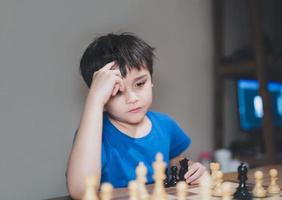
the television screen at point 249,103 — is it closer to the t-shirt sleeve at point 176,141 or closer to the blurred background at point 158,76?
the blurred background at point 158,76

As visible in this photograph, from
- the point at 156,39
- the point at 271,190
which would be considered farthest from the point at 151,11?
the point at 271,190

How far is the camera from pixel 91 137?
0.99 metres

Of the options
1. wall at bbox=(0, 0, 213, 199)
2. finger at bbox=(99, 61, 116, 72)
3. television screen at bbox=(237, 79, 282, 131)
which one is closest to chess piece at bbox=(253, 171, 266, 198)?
finger at bbox=(99, 61, 116, 72)

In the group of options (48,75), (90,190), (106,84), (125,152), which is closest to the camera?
(90,190)

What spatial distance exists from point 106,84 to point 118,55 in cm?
12

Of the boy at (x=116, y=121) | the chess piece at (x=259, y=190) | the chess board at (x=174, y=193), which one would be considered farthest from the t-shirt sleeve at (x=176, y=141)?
the chess piece at (x=259, y=190)

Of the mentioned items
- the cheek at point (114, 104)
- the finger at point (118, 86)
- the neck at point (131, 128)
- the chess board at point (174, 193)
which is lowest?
the chess board at point (174, 193)

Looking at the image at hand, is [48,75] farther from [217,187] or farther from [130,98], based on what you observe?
[217,187]

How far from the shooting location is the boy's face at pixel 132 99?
108 centimetres

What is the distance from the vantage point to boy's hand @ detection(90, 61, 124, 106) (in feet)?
3.38

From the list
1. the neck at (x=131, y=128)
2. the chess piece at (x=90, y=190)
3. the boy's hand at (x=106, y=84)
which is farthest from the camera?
the neck at (x=131, y=128)

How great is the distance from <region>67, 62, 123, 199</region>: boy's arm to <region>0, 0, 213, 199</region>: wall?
0.48m

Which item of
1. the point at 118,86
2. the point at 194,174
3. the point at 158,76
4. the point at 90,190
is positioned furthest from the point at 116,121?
the point at 158,76

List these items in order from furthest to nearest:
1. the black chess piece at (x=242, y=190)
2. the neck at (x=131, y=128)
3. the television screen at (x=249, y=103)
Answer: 1. the television screen at (x=249, y=103)
2. the neck at (x=131, y=128)
3. the black chess piece at (x=242, y=190)
